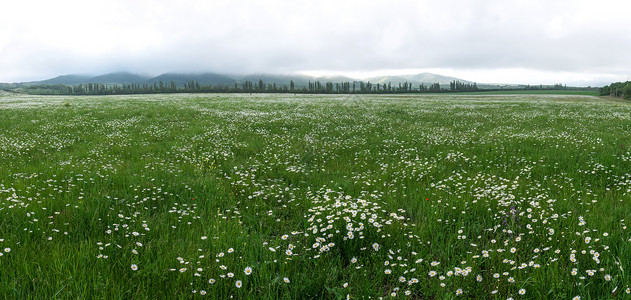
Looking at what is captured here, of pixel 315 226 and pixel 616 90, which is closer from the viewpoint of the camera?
pixel 315 226

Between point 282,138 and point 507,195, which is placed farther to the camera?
Result: point 282,138

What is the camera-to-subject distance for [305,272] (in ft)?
11.9

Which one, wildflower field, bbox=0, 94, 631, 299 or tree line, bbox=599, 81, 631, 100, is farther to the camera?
tree line, bbox=599, 81, 631, 100

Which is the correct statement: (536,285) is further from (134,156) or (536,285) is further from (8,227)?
(134,156)

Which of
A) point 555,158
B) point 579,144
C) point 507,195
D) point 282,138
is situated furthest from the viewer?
point 282,138

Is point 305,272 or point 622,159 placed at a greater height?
point 622,159

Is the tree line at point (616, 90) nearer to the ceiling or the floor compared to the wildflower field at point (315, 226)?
nearer to the ceiling

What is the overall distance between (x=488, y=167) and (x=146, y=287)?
8.82 meters

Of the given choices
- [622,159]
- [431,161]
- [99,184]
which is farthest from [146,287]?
[622,159]

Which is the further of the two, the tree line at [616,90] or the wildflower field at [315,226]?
the tree line at [616,90]

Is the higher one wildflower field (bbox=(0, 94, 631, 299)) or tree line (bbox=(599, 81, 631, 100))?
tree line (bbox=(599, 81, 631, 100))

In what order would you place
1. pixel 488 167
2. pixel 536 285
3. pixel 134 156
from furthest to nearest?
pixel 134 156
pixel 488 167
pixel 536 285

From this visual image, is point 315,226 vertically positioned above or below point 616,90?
below

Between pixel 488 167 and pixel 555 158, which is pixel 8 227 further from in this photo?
pixel 555 158
